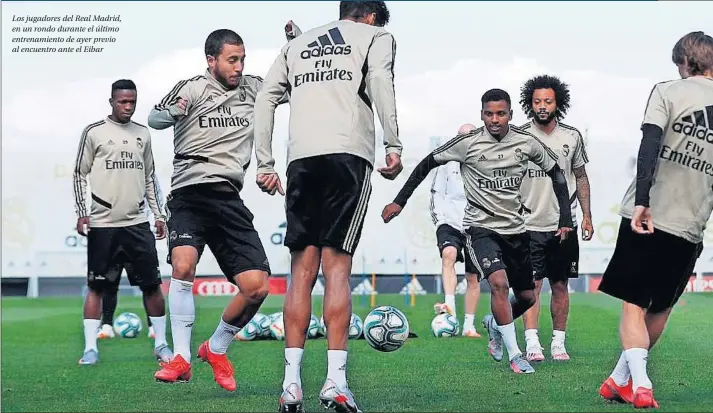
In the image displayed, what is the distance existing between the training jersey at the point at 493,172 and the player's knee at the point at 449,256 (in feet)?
16.5

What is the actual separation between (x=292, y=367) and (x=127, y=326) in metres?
8.73

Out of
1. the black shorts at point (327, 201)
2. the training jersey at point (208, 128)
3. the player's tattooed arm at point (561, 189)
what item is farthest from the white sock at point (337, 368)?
the player's tattooed arm at point (561, 189)

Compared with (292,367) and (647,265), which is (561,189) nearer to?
(647,265)

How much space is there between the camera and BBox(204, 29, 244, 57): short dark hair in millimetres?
8352

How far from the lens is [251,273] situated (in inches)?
326

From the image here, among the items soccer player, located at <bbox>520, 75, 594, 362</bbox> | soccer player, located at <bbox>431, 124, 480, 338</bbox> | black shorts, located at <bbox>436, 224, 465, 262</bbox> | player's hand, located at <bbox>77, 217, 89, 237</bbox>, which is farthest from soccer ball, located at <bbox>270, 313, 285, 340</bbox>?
soccer player, located at <bbox>520, 75, 594, 362</bbox>

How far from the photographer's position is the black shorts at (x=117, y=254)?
1130 cm

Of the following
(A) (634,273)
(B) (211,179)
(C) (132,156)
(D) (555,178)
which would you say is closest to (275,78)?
(B) (211,179)

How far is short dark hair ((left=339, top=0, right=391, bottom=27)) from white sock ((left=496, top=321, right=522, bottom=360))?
135 inches

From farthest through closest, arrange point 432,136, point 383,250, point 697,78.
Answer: point 383,250, point 432,136, point 697,78

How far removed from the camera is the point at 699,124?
22.3 feet

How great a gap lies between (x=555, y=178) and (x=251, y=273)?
10.3ft

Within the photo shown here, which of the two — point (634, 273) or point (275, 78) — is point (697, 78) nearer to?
point (634, 273)

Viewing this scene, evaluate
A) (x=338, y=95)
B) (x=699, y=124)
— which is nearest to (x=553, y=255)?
(x=699, y=124)
